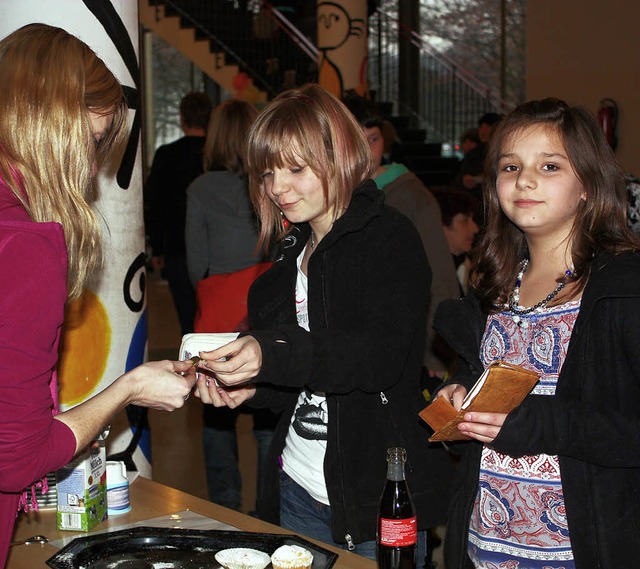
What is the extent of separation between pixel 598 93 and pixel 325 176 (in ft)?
23.7

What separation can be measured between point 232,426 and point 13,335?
114 inches

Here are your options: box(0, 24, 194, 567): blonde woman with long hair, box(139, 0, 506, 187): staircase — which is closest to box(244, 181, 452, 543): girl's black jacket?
box(0, 24, 194, 567): blonde woman with long hair

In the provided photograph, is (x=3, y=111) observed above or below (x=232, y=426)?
above

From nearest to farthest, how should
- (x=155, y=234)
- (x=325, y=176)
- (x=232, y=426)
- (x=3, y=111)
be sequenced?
(x=3, y=111) < (x=325, y=176) < (x=232, y=426) < (x=155, y=234)

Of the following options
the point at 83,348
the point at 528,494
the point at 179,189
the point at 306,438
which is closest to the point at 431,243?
the point at 83,348

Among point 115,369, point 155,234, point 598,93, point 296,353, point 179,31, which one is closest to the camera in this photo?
point 296,353

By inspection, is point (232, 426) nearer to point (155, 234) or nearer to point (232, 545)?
point (155, 234)

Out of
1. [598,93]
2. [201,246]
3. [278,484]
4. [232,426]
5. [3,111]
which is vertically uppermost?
[598,93]

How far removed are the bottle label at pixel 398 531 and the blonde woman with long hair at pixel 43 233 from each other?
547 millimetres

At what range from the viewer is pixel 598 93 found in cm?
862

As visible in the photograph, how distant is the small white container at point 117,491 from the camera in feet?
7.32

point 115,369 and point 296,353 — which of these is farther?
point 115,369

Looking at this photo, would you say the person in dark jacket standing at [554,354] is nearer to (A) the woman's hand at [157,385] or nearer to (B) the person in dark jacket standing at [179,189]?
(A) the woman's hand at [157,385]

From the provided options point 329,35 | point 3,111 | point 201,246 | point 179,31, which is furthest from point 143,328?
point 179,31
